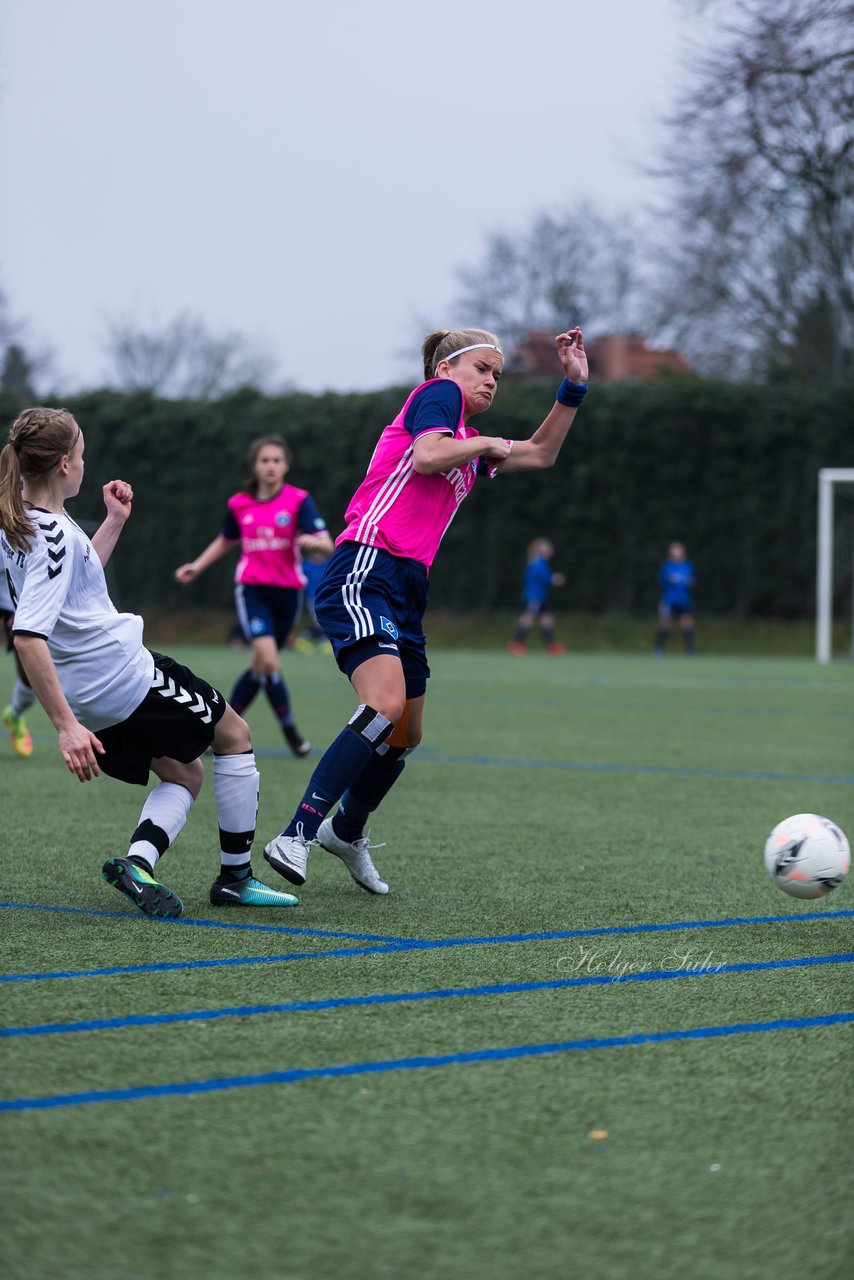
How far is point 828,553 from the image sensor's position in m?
26.8

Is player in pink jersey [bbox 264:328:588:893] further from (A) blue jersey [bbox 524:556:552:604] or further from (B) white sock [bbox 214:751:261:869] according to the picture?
(A) blue jersey [bbox 524:556:552:604]

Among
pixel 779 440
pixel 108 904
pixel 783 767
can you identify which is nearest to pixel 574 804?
pixel 783 767

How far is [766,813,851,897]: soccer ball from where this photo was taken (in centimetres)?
493

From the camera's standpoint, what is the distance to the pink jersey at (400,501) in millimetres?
5211

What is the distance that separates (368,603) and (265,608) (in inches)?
210

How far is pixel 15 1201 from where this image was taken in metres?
2.41

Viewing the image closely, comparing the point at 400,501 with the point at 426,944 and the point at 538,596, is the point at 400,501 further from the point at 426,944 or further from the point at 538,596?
the point at 538,596

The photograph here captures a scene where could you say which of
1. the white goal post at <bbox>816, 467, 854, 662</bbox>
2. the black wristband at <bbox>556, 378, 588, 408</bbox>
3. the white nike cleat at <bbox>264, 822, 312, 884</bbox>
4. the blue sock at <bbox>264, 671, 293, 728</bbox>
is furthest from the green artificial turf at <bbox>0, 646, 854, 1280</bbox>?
the white goal post at <bbox>816, 467, 854, 662</bbox>

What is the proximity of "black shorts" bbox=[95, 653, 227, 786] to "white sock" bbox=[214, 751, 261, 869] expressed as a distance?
0.10 metres

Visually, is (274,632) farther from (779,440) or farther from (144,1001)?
(779,440)

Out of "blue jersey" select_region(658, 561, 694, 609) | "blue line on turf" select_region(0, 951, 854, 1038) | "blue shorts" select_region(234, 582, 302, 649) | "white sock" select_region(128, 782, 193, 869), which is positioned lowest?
"blue jersey" select_region(658, 561, 694, 609)

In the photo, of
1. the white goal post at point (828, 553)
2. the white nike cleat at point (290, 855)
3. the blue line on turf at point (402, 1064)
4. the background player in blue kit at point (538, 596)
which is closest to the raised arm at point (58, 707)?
the white nike cleat at point (290, 855)

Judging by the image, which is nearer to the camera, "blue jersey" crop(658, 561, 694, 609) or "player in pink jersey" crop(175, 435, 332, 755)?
"player in pink jersey" crop(175, 435, 332, 755)

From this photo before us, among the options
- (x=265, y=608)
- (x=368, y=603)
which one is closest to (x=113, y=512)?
(x=368, y=603)
